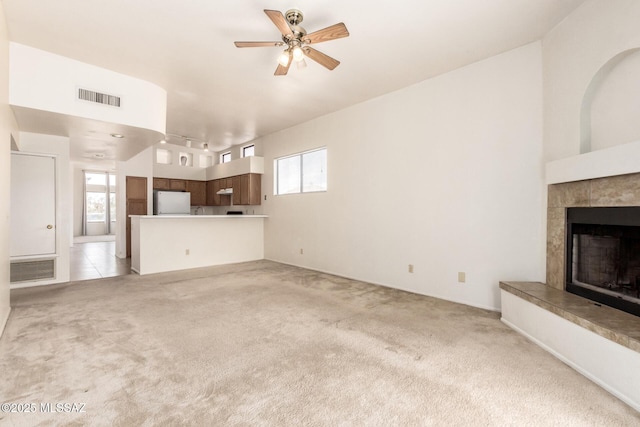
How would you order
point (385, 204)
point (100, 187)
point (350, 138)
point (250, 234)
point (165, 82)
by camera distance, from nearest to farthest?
point (165, 82), point (385, 204), point (350, 138), point (250, 234), point (100, 187)

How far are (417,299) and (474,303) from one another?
668 mm

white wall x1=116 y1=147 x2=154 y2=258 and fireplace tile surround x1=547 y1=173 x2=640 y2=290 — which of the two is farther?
white wall x1=116 y1=147 x2=154 y2=258

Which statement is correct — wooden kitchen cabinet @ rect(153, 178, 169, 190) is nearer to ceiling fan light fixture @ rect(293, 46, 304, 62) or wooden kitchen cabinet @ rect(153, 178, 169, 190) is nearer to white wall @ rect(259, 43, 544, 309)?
white wall @ rect(259, 43, 544, 309)

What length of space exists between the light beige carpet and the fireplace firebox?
69 centimetres

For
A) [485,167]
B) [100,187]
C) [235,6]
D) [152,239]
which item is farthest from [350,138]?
[100,187]

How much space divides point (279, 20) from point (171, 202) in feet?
21.7

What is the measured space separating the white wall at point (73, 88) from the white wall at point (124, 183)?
3.94 meters

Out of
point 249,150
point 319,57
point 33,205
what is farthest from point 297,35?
point 249,150

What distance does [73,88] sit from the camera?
3.43 meters

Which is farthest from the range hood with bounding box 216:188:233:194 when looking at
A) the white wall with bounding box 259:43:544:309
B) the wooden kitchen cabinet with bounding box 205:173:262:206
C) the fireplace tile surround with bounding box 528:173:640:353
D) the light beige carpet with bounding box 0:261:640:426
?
the fireplace tile surround with bounding box 528:173:640:353

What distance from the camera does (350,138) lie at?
497 cm

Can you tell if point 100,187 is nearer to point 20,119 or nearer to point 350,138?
point 20,119

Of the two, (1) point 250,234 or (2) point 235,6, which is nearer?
(2) point 235,6

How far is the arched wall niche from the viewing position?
7.23 feet
